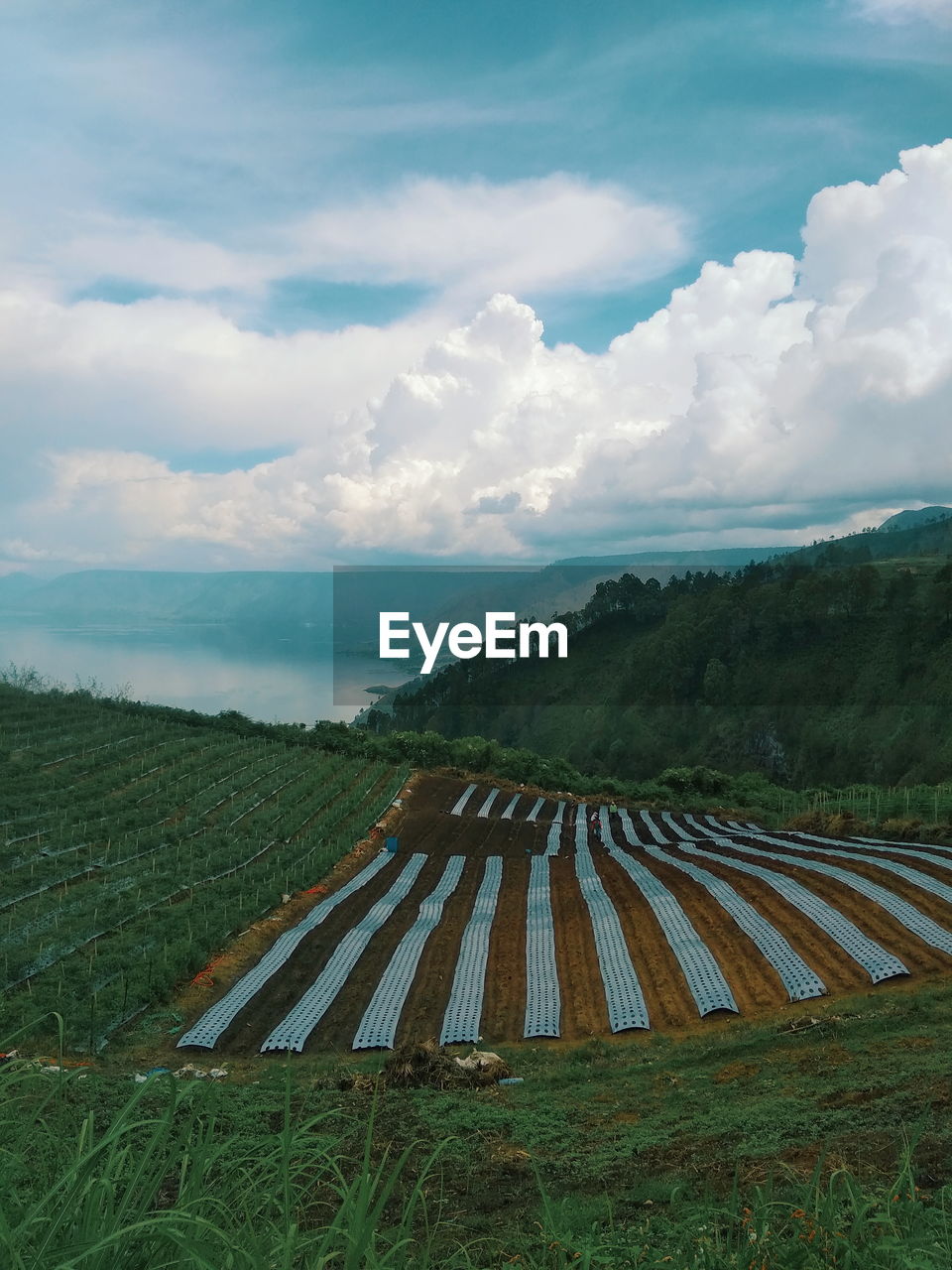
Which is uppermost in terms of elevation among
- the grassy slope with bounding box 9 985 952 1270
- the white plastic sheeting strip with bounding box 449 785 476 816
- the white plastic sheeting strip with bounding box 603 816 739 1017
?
the grassy slope with bounding box 9 985 952 1270

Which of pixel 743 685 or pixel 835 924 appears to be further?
pixel 743 685

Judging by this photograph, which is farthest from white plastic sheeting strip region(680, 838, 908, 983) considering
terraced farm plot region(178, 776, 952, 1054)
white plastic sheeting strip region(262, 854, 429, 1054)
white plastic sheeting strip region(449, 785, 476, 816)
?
white plastic sheeting strip region(449, 785, 476, 816)

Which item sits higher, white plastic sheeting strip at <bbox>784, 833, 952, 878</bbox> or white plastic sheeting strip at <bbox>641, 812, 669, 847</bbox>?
white plastic sheeting strip at <bbox>784, 833, 952, 878</bbox>

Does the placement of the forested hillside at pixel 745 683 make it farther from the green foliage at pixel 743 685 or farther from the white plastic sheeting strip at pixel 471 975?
the white plastic sheeting strip at pixel 471 975

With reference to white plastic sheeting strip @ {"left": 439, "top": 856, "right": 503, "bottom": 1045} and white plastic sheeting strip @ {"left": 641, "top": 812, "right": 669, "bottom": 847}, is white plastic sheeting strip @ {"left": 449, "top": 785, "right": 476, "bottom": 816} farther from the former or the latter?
white plastic sheeting strip @ {"left": 439, "top": 856, "right": 503, "bottom": 1045}

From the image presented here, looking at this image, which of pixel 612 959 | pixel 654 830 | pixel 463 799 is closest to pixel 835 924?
pixel 612 959

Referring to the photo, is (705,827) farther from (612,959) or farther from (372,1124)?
(372,1124)
